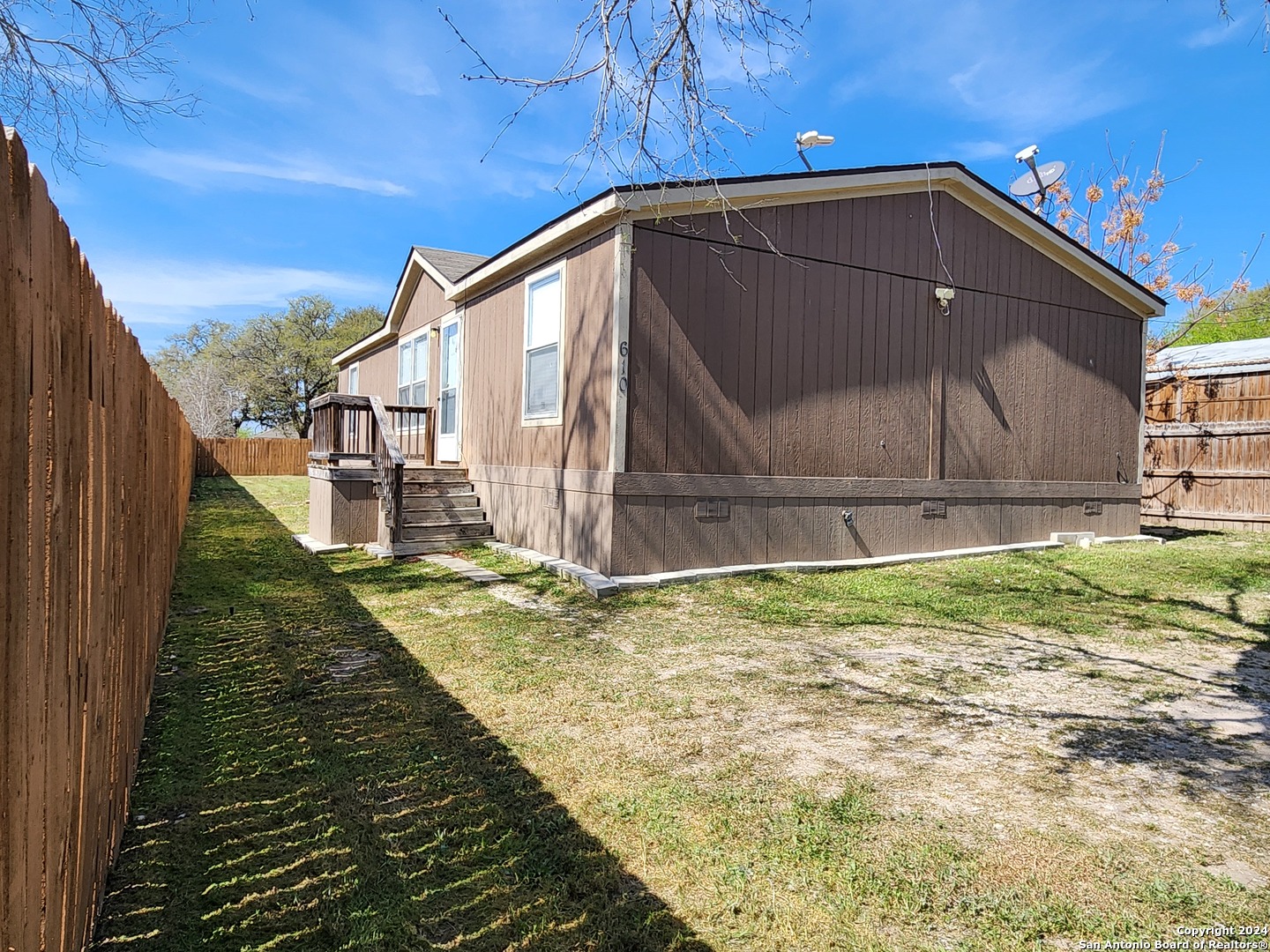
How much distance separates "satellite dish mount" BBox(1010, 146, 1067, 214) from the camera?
10.7 m

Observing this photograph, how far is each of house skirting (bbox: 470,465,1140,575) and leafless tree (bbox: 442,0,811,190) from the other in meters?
3.46

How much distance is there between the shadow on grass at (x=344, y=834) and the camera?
6.98ft

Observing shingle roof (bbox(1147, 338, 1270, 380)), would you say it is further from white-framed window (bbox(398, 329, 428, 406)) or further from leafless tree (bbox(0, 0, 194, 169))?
leafless tree (bbox(0, 0, 194, 169))

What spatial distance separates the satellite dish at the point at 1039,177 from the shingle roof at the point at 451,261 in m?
7.93

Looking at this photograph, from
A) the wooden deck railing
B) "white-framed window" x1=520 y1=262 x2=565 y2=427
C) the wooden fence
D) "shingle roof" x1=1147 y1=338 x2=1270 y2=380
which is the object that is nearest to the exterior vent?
"white-framed window" x1=520 y1=262 x2=565 y2=427

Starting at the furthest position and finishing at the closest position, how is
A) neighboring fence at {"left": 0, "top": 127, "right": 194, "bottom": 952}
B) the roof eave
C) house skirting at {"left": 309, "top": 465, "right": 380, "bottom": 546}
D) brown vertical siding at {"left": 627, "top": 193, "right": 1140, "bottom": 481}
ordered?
the roof eave
house skirting at {"left": 309, "top": 465, "right": 380, "bottom": 546}
brown vertical siding at {"left": 627, "top": 193, "right": 1140, "bottom": 481}
neighboring fence at {"left": 0, "top": 127, "right": 194, "bottom": 952}

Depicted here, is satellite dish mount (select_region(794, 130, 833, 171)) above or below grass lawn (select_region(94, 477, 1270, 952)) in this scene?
above

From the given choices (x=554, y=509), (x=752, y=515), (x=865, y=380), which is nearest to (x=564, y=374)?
(x=554, y=509)

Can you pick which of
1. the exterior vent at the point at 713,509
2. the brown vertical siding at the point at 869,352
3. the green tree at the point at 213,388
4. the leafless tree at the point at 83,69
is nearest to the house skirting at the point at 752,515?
the exterior vent at the point at 713,509

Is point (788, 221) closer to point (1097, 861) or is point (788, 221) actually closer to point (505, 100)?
point (505, 100)

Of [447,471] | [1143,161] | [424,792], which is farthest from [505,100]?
[1143,161]

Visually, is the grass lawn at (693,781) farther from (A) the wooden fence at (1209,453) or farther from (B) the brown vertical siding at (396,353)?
(A) the wooden fence at (1209,453)

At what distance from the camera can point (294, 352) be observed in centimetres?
3409

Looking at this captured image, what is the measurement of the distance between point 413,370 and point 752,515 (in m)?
8.05
